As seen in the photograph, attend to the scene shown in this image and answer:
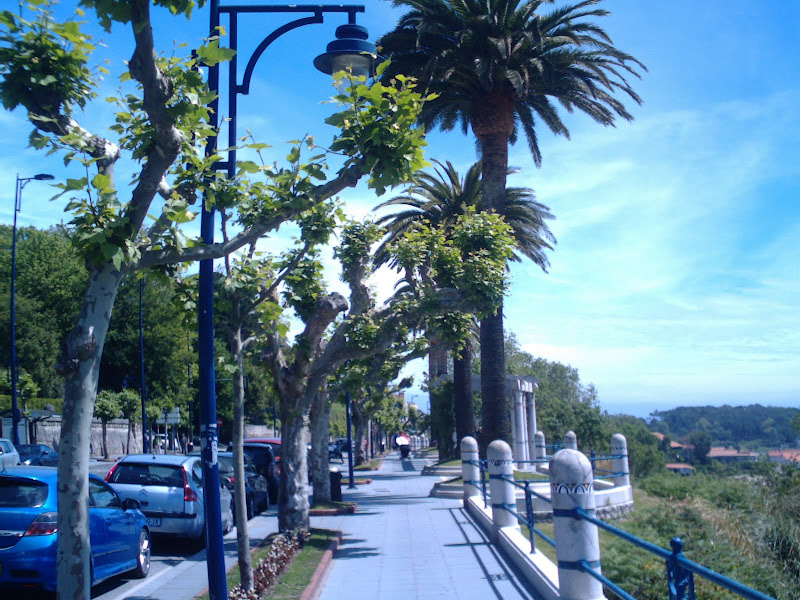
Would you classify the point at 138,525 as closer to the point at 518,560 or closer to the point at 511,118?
the point at 518,560

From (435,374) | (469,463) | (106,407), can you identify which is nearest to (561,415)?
(435,374)

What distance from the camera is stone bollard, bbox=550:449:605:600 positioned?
616cm

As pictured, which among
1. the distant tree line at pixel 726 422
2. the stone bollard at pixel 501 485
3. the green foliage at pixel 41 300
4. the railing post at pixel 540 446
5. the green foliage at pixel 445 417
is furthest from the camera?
the distant tree line at pixel 726 422

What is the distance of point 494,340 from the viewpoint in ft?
66.7

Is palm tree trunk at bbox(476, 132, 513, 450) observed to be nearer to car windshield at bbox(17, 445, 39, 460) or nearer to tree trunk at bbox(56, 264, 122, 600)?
tree trunk at bbox(56, 264, 122, 600)

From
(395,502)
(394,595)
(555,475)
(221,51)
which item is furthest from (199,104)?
(395,502)

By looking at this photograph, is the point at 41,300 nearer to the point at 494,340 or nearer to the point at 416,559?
the point at 494,340

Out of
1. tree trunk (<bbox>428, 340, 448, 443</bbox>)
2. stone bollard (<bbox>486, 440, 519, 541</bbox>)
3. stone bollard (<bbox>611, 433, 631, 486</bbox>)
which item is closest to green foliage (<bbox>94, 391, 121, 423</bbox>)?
tree trunk (<bbox>428, 340, 448, 443</bbox>)

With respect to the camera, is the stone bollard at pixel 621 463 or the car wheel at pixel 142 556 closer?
the car wheel at pixel 142 556

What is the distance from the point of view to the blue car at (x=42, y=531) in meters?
7.77

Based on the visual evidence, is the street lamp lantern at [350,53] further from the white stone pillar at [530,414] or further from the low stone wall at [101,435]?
the low stone wall at [101,435]

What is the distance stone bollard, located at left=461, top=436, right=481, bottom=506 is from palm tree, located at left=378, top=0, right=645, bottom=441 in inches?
138

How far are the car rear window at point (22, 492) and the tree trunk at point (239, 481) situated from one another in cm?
211

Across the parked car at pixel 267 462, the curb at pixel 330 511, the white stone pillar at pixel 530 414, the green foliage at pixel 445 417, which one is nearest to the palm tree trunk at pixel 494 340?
the curb at pixel 330 511
